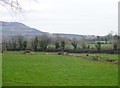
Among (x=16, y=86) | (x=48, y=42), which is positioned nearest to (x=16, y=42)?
(x=48, y=42)

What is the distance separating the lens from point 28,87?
13.6 meters

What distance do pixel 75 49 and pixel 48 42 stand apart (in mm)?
8852

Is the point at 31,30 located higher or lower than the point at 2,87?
higher

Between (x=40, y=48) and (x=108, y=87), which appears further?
(x=40, y=48)

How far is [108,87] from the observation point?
1413 centimetres

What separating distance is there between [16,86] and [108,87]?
447cm

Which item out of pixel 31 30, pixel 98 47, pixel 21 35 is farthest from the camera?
pixel 31 30

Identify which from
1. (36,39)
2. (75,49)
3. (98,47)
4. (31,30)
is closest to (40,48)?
(36,39)

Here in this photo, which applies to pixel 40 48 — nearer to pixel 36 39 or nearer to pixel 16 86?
pixel 36 39

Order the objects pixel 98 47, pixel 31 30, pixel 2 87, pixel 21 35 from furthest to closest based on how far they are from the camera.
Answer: pixel 31 30, pixel 21 35, pixel 98 47, pixel 2 87

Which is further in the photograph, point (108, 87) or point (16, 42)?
point (16, 42)

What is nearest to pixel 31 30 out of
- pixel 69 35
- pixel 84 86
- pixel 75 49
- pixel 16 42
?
pixel 69 35

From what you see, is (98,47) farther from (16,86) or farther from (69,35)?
(16,86)

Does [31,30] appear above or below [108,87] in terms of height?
above
